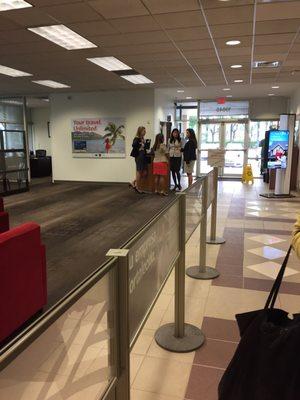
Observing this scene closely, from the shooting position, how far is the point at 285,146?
834cm

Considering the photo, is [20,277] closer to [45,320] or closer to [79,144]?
[45,320]

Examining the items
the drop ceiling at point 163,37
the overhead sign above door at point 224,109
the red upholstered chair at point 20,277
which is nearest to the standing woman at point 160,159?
the drop ceiling at point 163,37

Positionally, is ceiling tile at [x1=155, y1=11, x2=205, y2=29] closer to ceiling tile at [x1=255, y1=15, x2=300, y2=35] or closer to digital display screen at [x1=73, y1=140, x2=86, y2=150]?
ceiling tile at [x1=255, y1=15, x2=300, y2=35]

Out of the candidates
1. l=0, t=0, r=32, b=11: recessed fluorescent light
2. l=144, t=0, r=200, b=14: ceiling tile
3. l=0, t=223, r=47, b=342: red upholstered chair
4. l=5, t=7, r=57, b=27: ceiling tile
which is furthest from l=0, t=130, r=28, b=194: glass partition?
l=0, t=223, r=47, b=342: red upholstered chair

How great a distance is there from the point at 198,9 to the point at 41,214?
14.3 feet

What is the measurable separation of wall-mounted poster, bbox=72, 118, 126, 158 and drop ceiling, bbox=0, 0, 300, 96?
2.51 meters

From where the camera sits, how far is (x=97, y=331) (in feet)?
3.49

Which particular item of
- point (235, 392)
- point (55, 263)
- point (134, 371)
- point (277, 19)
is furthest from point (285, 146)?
point (235, 392)

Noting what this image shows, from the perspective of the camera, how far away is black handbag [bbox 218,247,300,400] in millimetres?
1033

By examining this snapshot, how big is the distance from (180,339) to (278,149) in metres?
6.84

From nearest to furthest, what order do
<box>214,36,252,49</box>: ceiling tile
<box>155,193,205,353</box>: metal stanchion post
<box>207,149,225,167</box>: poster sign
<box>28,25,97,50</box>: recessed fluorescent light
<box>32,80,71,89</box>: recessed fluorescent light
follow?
<box>155,193,205,353</box>: metal stanchion post < <box>28,25,97,50</box>: recessed fluorescent light < <box>214,36,252,49</box>: ceiling tile < <box>207,149,225,167</box>: poster sign < <box>32,80,71,89</box>: recessed fluorescent light

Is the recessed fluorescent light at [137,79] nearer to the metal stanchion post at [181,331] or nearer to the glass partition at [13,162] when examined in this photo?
the glass partition at [13,162]

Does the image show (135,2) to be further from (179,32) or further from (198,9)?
(179,32)

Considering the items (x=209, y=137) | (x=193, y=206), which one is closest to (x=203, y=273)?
(x=193, y=206)
